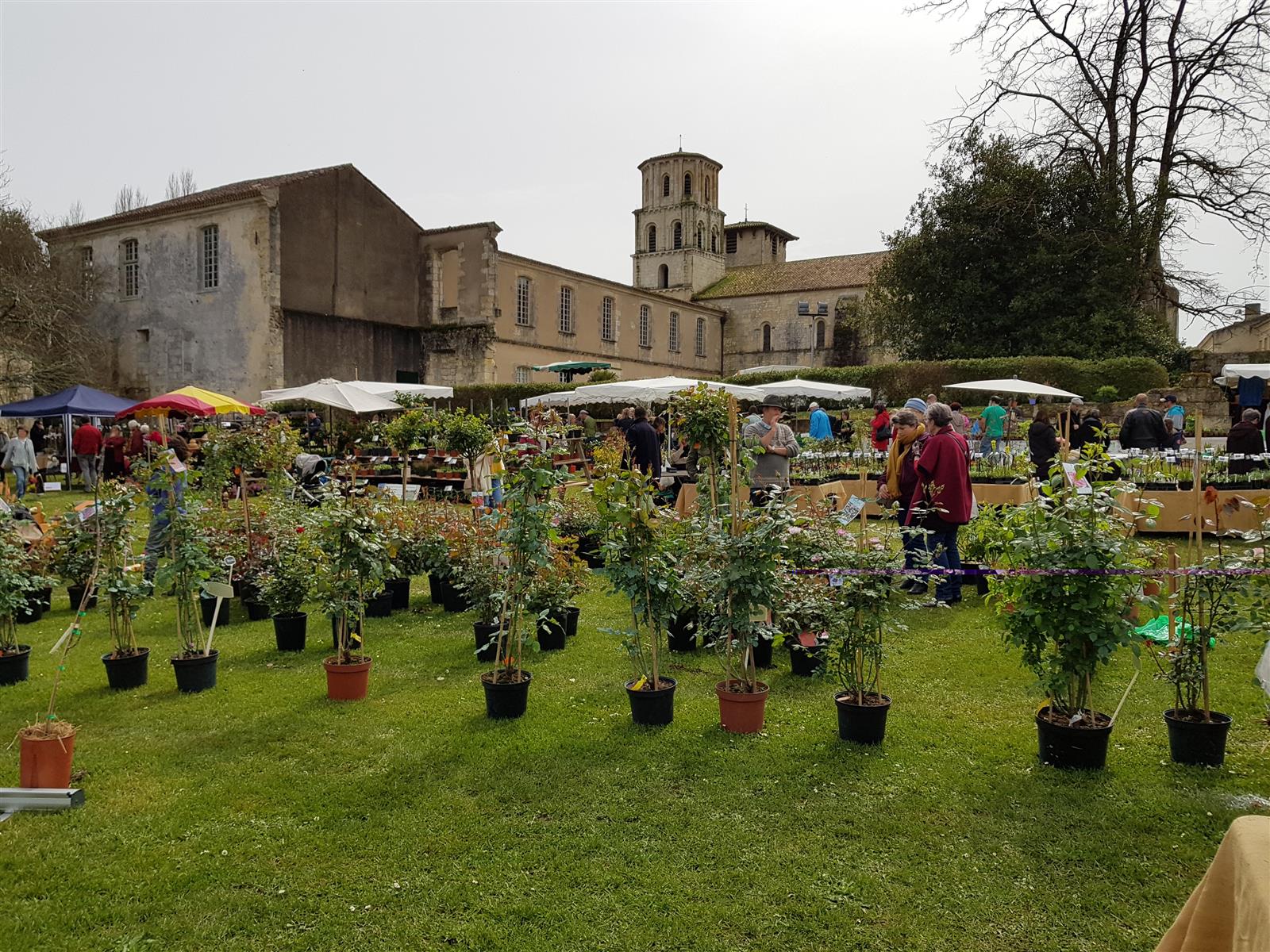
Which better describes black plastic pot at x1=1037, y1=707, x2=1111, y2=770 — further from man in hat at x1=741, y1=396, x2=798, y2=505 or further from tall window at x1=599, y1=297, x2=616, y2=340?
tall window at x1=599, y1=297, x2=616, y2=340

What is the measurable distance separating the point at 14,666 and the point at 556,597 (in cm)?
376

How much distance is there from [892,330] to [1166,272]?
8.25 metres

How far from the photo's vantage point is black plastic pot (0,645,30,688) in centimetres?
575

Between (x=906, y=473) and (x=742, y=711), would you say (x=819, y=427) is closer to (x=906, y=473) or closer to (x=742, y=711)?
(x=906, y=473)

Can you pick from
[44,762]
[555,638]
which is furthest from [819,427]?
[44,762]

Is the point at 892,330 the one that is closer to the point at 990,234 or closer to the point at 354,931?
the point at 990,234

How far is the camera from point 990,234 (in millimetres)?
25531

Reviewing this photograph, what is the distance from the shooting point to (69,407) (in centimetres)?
1839

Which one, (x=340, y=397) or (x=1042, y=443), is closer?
(x=1042, y=443)

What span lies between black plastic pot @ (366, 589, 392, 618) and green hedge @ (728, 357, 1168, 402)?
62.8ft

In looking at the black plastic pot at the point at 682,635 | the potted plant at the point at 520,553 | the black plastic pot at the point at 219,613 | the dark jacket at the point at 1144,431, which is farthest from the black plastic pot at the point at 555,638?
the dark jacket at the point at 1144,431

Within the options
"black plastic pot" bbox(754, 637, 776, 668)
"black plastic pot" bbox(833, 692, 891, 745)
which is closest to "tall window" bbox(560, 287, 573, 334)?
"black plastic pot" bbox(754, 637, 776, 668)

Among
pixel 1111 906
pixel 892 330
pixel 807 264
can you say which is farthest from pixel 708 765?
pixel 807 264

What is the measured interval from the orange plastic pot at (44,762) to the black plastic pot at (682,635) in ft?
12.5
